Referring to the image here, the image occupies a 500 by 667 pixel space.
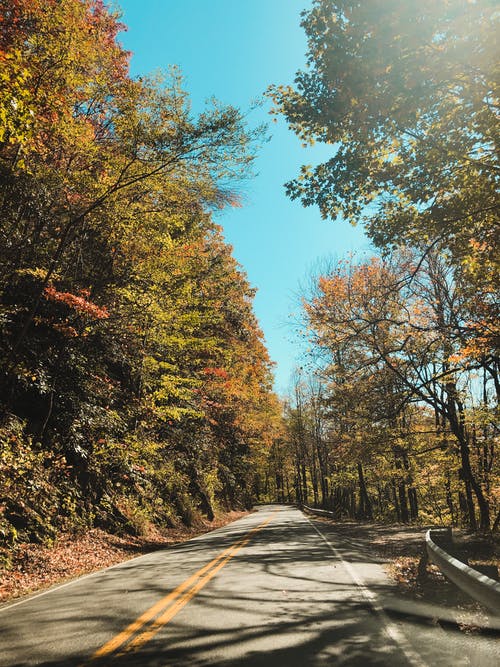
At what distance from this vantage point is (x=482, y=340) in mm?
10867

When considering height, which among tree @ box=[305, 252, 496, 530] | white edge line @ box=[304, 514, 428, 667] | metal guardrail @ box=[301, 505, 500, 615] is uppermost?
tree @ box=[305, 252, 496, 530]

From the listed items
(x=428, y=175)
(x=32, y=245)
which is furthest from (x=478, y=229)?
(x=32, y=245)

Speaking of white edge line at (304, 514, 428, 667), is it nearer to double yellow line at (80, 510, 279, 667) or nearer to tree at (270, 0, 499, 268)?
double yellow line at (80, 510, 279, 667)

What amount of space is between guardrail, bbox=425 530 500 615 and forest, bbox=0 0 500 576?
4.37 meters

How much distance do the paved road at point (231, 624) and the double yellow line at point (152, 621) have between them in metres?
0.01

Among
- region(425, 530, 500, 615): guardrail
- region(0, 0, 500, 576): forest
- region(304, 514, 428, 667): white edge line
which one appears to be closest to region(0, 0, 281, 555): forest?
region(0, 0, 500, 576): forest

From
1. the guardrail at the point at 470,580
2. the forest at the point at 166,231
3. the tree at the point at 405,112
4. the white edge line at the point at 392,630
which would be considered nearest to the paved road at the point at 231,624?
the white edge line at the point at 392,630

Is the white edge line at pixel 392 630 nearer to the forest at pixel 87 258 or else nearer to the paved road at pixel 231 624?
the paved road at pixel 231 624

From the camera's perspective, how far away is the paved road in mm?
3844

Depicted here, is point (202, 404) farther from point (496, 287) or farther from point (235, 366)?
point (496, 287)

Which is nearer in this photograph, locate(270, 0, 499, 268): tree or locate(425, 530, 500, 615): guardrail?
locate(425, 530, 500, 615): guardrail

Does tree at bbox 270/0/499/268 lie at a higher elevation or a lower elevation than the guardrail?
higher

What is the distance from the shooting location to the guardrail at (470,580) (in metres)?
3.74

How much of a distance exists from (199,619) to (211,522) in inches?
780
